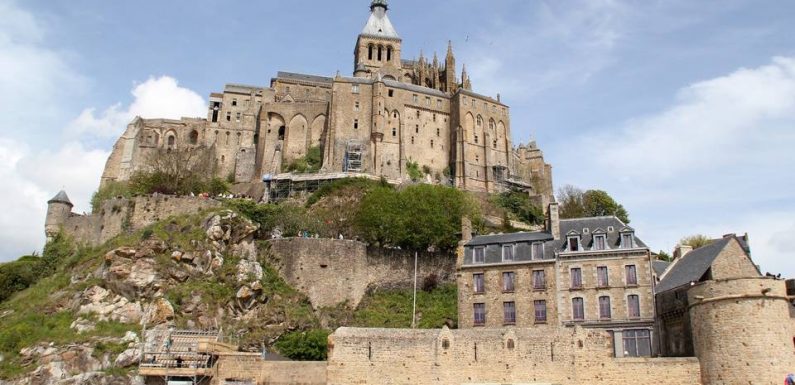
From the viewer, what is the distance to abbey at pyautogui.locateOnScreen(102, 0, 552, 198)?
72500mm

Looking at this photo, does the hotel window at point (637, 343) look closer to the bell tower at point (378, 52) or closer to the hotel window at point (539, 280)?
the hotel window at point (539, 280)

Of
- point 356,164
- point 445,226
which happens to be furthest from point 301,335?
point 356,164

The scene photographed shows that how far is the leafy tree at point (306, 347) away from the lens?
3388cm

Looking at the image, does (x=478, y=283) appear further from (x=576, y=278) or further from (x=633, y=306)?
(x=633, y=306)

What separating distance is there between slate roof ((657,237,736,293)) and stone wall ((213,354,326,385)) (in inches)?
638

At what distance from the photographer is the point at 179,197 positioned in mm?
46812

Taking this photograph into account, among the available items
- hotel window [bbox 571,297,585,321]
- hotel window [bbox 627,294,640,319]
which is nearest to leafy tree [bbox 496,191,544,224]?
hotel window [bbox 571,297,585,321]

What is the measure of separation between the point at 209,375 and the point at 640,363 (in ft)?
55.6

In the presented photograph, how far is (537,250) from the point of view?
36.8 metres

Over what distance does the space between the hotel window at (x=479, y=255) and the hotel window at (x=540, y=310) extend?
11.9ft

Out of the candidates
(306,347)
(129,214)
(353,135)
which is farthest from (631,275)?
(353,135)

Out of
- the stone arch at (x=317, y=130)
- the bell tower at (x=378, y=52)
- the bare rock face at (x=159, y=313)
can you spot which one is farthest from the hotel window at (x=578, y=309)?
the bell tower at (x=378, y=52)

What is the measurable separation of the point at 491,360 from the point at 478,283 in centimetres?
906

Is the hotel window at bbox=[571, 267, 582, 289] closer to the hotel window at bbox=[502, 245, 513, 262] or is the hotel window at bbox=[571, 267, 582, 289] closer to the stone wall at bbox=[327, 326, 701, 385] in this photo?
the hotel window at bbox=[502, 245, 513, 262]
